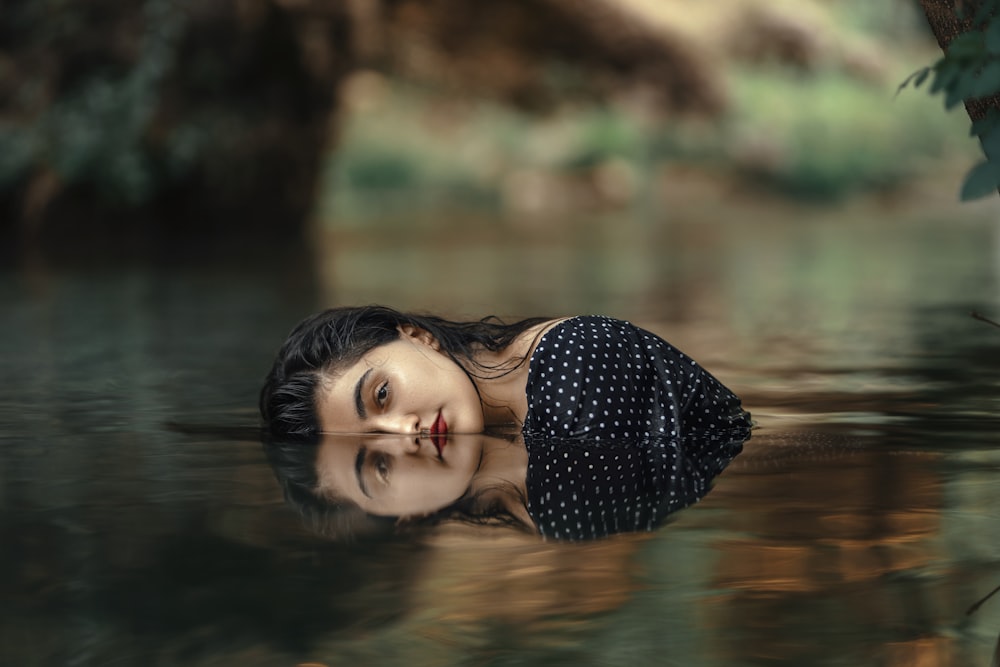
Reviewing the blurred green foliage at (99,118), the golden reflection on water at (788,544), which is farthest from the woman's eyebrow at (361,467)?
the blurred green foliage at (99,118)

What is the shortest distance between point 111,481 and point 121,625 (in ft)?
2.48

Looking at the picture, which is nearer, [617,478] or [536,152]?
[617,478]

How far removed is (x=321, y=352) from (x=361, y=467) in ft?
0.89

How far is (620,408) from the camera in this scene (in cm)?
239

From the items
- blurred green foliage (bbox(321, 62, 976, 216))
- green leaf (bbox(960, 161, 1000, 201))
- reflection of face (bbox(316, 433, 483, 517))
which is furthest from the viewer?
blurred green foliage (bbox(321, 62, 976, 216))

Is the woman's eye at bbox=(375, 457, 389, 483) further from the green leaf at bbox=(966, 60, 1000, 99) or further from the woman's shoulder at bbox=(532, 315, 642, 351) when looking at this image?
the green leaf at bbox=(966, 60, 1000, 99)

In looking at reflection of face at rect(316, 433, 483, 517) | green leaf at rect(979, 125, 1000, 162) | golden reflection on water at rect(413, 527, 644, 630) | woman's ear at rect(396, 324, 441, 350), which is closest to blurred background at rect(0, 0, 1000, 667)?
golden reflection on water at rect(413, 527, 644, 630)

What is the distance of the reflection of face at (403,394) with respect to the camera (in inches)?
90.4

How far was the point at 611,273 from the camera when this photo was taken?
20.1ft

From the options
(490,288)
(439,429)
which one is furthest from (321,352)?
(490,288)

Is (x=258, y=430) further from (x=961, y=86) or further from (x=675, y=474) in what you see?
(x=961, y=86)

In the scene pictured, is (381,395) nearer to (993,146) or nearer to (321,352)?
(321,352)

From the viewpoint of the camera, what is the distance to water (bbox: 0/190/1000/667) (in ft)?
4.30

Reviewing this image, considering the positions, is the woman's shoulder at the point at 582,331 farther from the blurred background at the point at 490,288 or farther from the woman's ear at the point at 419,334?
the blurred background at the point at 490,288
